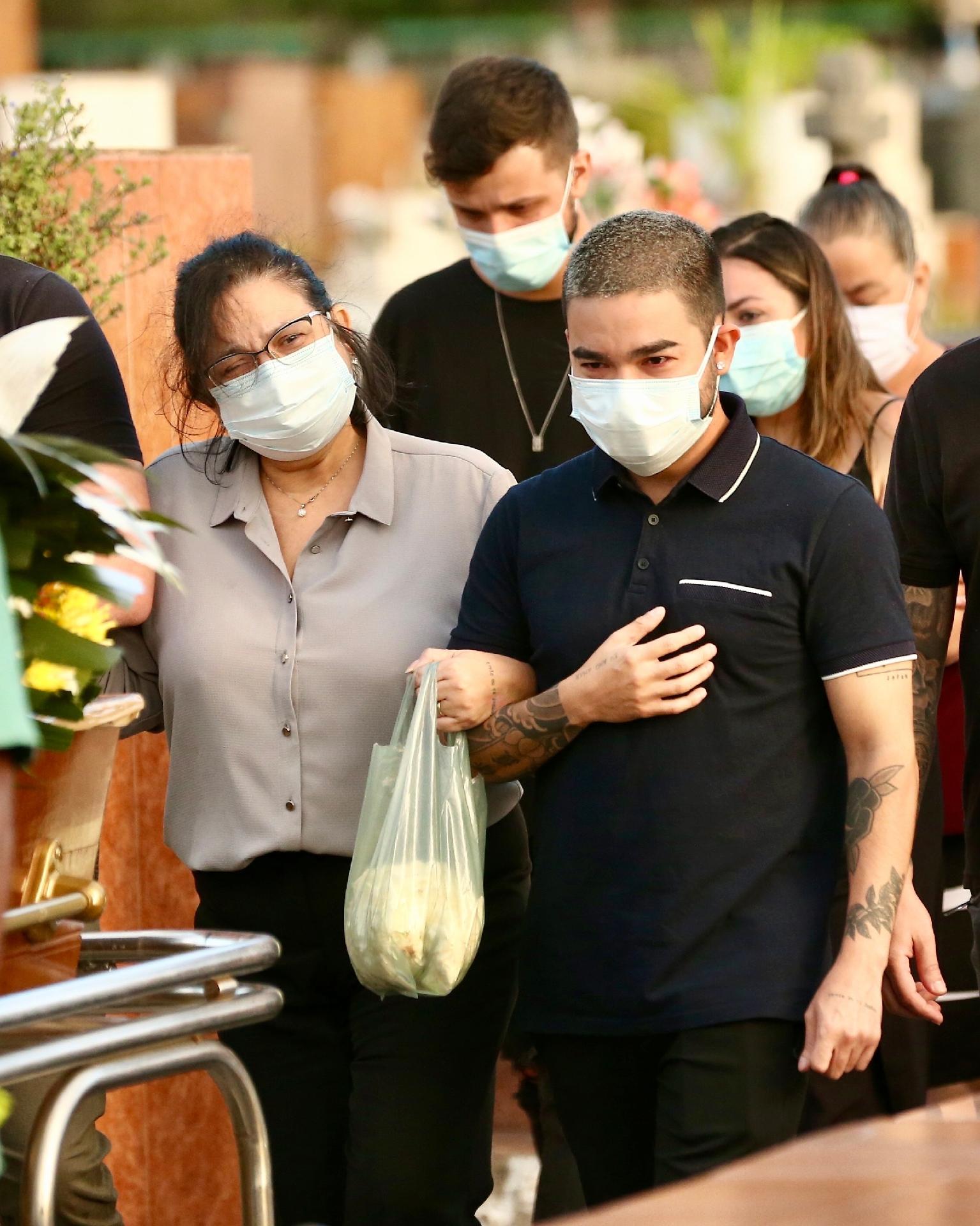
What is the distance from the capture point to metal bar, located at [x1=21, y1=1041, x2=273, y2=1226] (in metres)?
1.91

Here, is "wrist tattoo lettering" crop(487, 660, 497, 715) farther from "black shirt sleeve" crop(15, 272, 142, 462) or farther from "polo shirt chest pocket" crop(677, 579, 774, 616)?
"black shirt sleeve" crop(15, 272, 142, 462)

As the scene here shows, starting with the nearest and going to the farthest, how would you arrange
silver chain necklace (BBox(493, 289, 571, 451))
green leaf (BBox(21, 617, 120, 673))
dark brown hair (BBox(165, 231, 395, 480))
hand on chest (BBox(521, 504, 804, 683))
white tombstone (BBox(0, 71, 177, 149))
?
green leaf (BBox(21, 617, 120, 673)), hand on chest (BBox(521, 504, 804, 683)), dark brown hair (BBox(165, 231, 395, 480)), silver chain necklace (BBox(493, 289, 571, 451)), white tombstone (BBox(0, 71, 177, 149))

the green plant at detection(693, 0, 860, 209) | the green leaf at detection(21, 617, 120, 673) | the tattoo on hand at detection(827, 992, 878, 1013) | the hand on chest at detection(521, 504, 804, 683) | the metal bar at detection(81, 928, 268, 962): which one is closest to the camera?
the green leaf at detection(21, 617, 120, 673)

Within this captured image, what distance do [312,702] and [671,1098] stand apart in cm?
82

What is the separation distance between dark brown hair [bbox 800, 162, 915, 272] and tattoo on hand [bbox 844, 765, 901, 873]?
2203 millimetres

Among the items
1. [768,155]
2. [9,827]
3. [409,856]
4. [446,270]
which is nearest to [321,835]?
[409,856]

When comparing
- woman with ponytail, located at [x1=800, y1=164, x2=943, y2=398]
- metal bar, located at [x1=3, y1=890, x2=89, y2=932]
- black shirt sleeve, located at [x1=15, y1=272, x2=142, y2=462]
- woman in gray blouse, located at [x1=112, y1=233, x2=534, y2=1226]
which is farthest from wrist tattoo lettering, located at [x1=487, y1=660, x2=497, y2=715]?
woman with ponytail, located at [x1=800, y1=164, x2=943, y2=398]

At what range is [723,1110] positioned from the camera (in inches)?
102

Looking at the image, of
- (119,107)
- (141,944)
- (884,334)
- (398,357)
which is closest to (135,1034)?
(141,944)

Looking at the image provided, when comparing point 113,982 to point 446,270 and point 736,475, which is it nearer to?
point 736,475

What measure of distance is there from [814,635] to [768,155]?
11.1 meters

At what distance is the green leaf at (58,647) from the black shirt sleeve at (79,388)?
1077 mm

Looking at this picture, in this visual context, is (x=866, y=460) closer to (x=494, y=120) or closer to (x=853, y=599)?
(x=494, y=120)

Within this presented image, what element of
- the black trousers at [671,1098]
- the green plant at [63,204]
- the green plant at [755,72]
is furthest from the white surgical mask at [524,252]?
the green plant at [755,72]
